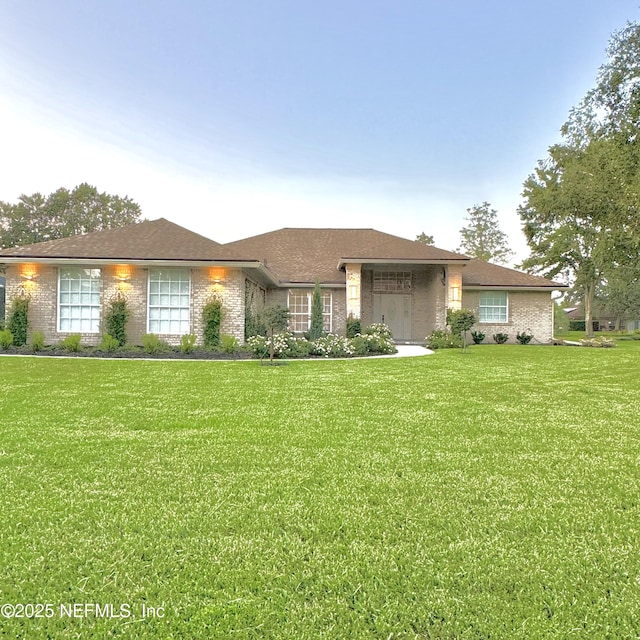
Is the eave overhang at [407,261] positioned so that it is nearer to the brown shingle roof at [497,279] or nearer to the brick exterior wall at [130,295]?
the brown shingle roof at [497,279]

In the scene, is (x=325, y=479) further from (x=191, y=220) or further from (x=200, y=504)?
(x=191, y=220)

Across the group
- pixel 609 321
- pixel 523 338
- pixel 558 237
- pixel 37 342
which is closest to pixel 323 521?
pixel 37 342

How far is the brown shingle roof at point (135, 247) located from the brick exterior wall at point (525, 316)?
13035 mm

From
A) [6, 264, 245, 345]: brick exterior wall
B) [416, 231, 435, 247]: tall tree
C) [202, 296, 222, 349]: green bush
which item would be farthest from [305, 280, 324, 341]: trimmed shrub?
[416, 231, 435, 247]: tall tree

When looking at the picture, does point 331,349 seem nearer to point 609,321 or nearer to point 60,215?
point 60,215

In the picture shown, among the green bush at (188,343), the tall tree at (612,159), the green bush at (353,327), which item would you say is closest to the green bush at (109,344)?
the green bush at (188,343)

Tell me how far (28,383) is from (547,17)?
17.7 meters

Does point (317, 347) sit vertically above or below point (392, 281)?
below

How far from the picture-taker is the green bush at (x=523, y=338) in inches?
817

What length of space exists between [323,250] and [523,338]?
1116cm

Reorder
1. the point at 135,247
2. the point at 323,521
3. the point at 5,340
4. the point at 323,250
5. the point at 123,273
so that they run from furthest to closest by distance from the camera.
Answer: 1. the point at 323,250
2. the point at 135,247
3. the point at 123,273
4. the point at 5,340
5. the point at 323,521

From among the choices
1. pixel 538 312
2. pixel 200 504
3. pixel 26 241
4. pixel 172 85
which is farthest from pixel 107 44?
pixel 26 241

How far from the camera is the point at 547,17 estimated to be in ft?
44.0

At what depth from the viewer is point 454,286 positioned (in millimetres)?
18062
